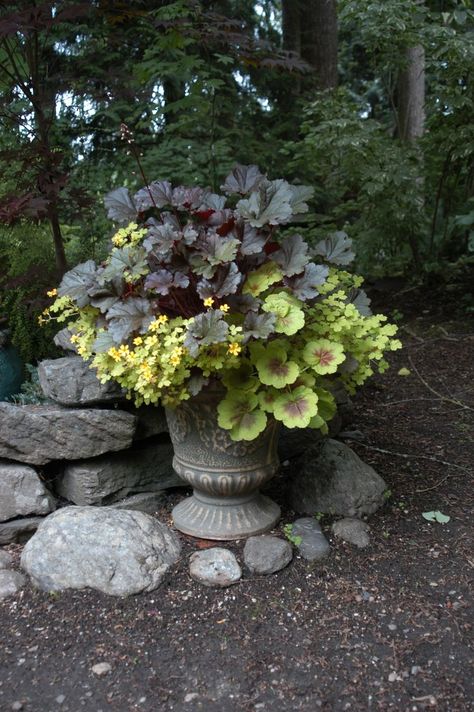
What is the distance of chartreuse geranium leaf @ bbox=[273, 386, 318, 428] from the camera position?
92.0 inches

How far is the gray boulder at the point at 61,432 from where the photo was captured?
2729mm

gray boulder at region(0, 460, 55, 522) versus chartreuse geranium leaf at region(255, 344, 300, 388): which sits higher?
chartreuse geranium leaf at region(255, 344, 300, 388)

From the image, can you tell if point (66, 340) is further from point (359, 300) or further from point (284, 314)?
point (359, 300)

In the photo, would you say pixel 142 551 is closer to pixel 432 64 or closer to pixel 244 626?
pixel 244 626

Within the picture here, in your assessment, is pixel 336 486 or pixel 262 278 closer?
pixel 262 278

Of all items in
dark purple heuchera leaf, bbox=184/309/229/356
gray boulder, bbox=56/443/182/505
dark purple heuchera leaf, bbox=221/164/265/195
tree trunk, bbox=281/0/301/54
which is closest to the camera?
dark purple heuchera leaf, bbox=184/309/229/356

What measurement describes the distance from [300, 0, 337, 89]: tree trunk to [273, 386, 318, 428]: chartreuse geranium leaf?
5764 millimetres

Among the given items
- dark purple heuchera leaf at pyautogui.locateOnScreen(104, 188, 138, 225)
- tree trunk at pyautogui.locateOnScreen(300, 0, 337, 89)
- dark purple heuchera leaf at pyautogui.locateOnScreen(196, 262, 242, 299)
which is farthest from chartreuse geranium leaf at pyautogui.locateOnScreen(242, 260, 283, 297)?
tree trunk at pyautogui.locateOnScreen(300, 0, 337, 89)

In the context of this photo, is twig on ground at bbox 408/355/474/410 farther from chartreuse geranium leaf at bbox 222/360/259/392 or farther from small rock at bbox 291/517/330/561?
chartreuse geranium leaf at bbox 222/360/259/392

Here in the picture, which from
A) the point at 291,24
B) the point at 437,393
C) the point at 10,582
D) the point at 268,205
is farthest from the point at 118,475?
the point at 291,24

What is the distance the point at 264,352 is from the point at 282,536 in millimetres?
791

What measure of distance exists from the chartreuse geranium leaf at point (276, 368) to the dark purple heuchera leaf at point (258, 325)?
0.39 feet

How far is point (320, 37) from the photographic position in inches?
289

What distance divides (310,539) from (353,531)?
7.3 inches
